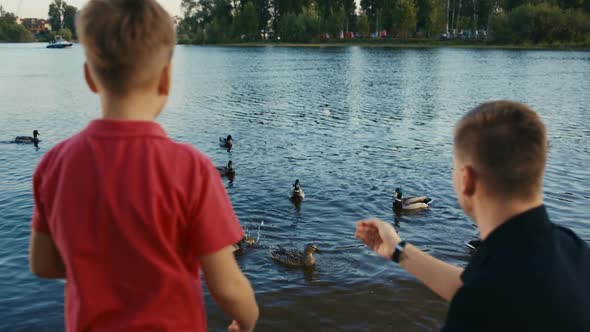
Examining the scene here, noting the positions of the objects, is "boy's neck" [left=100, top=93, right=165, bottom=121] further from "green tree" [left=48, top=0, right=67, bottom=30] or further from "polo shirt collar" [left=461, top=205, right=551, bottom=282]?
"green tree" [left=48, top=0, right=67, bottom=30]

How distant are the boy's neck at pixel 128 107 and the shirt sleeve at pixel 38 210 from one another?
0.36 m

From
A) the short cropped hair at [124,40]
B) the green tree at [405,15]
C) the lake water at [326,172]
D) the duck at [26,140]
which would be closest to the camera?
the short cropped hair at [124,40]

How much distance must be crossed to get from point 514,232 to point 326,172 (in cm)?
1404

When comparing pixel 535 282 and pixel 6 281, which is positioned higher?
pixel 535 282

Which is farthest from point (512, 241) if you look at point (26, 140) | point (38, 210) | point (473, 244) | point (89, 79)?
point (26, 140)

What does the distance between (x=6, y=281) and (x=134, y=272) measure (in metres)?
8.55

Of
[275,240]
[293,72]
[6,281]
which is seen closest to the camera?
[6,281]

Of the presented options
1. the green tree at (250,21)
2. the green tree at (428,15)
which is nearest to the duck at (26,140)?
the green tree at (428,15)

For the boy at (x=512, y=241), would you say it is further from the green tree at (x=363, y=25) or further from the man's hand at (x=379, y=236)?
the green tree at (x=363, y=25)

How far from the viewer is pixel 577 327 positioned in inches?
65.4

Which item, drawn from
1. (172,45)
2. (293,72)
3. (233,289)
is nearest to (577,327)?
(233,289)

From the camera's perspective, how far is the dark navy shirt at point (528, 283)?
1.66 meters

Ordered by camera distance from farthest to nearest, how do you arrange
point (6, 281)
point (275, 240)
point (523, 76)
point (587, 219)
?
point (523, 76) < point (587, 219) < point (275, 240) < point (6, 281)

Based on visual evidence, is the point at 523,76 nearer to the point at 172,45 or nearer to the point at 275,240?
the point at 275,240
